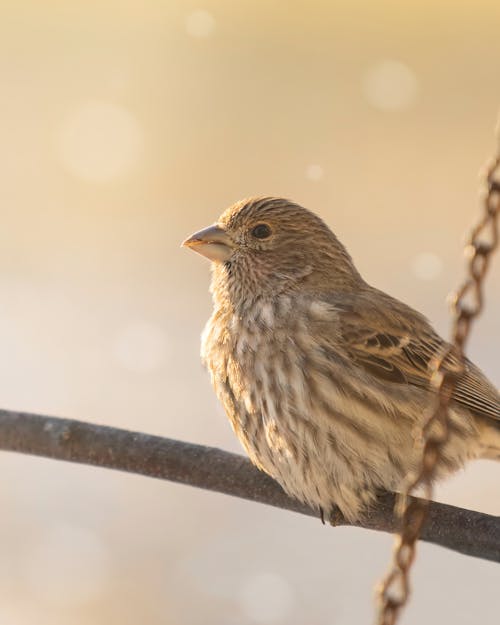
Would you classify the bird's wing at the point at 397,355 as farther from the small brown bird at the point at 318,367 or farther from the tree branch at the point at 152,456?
the tree branch at the point at 152,456

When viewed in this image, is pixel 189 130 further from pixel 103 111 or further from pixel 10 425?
pixel 10 425

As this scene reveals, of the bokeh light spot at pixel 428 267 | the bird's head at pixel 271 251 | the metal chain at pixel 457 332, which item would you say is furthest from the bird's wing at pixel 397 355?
the bokeh light spot at pixel 428 267

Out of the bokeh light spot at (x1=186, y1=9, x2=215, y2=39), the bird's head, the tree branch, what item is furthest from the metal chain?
the bokeh light spot at (x1=186, y1=9, x2=215, y2=39)

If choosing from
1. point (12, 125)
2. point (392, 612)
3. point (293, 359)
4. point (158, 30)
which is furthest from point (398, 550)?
point (158, 30)

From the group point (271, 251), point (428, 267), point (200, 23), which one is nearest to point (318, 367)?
point (271, 251)

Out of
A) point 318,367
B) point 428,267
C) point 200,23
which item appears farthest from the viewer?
point 200,23

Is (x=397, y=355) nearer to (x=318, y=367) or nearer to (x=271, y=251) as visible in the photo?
(x=318, y=367)
